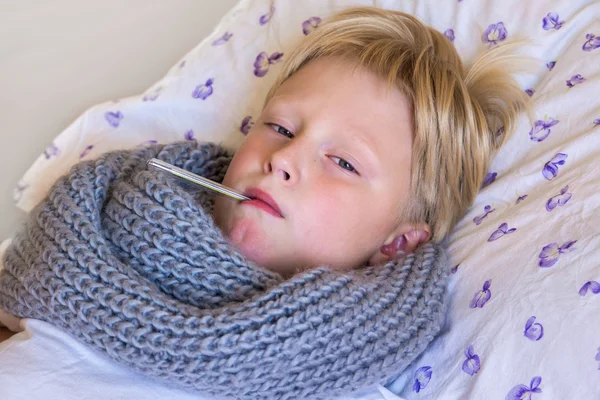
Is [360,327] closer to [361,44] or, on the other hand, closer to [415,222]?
[415,222]

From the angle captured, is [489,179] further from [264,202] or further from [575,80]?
[264,202]

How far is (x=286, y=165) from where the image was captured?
97cm

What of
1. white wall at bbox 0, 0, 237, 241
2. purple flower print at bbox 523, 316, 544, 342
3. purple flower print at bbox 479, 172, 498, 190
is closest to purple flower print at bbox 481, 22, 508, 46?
purple flower print at bbox 479, 172, 498, 190

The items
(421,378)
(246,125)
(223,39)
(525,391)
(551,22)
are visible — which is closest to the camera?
(525,391)

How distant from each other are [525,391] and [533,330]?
0.27ft

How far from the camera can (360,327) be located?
0.88m

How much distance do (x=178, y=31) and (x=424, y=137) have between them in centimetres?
82

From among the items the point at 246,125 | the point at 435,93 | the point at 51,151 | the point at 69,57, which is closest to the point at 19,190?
the point at 51,151

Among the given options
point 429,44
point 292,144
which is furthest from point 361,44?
point 292,144

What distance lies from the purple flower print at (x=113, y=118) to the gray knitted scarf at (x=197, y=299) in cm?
41

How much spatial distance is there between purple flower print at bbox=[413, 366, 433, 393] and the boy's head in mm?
199

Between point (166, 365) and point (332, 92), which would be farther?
point (332, 92)

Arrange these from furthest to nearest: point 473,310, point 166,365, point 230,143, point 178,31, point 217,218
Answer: point 178,31 < point 230,143 < point 217,218 < point 473,310 < point 166,365

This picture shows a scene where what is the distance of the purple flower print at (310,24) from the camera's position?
1360mm
